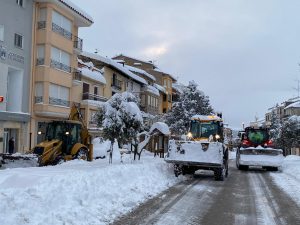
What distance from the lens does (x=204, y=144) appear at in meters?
19.4

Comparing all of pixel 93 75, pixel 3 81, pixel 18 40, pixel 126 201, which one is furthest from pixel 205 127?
pixel 93 75

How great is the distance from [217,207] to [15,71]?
24.8 meters

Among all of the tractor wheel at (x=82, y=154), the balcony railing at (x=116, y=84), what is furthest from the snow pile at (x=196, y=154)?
the balcony railing at (x=116, y=84)

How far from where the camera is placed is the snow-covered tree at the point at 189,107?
53.8 meters

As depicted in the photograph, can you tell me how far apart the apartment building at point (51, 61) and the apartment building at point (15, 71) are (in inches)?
29.4

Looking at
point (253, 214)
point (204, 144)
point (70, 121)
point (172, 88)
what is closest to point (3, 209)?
point (253, 214)

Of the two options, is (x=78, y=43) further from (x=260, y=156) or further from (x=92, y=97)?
(x=260, y=156)

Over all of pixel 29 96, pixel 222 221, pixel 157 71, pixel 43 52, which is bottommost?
pixel 222 221

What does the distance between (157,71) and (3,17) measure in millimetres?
50536

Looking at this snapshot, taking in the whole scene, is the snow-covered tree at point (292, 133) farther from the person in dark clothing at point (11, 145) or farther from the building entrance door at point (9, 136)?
the person in dark clothing at point (11, 145)

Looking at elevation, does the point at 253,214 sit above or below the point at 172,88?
below

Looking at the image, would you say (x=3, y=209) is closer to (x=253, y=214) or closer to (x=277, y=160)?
(x=253, y=214)

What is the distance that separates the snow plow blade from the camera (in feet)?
86.9

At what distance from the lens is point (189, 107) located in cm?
5428
